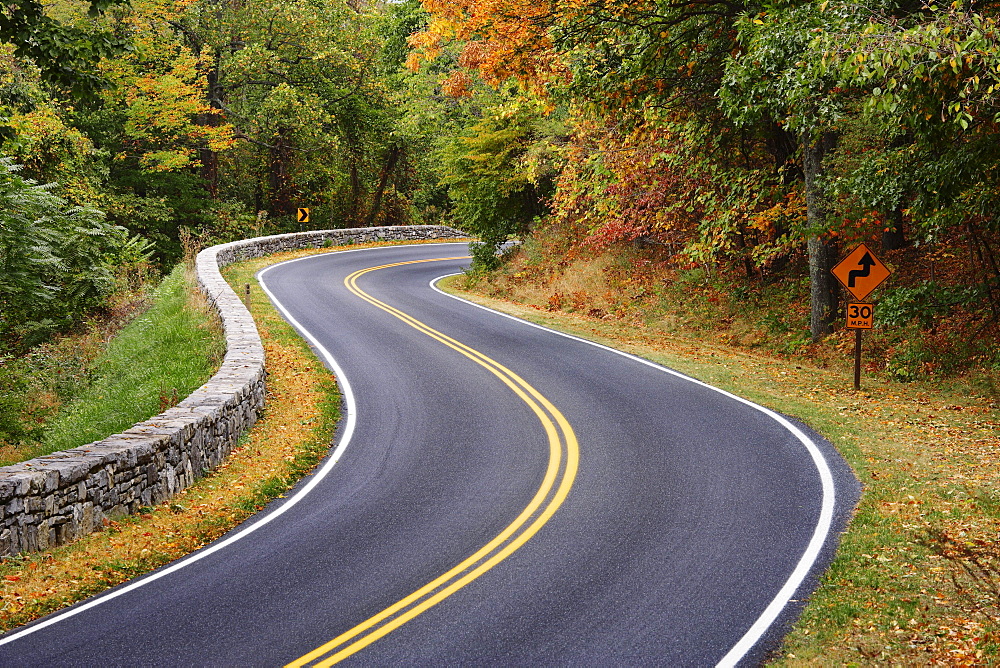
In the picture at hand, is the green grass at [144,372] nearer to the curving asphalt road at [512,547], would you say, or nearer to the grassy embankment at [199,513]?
the grassy embankment at [199,513]

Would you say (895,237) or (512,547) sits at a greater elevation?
(895,237)

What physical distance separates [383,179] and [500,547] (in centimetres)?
4429

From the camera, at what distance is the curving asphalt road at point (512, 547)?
6383 mm

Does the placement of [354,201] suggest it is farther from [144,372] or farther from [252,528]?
[252,528]

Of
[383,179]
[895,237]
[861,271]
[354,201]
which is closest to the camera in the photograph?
[861,271]

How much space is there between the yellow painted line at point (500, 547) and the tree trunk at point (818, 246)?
7988 millimetres

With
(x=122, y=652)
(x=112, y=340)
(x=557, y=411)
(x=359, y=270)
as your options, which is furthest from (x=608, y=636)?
(x=359, y=270)

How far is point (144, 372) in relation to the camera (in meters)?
15.9

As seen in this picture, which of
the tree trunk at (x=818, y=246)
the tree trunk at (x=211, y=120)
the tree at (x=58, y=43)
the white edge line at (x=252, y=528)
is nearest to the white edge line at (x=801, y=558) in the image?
the white edge line at (x=252, y=528)

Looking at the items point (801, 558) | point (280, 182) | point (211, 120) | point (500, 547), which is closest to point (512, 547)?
point (500, 547)

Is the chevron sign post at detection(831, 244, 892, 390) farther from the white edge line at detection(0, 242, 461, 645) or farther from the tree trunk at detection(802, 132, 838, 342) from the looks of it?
the white edge line at detection(0, 242, 461, 645)

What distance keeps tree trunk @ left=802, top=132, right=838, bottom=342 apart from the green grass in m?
12.9

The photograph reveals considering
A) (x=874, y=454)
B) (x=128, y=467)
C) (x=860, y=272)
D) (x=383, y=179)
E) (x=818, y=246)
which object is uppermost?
(x=383, y=179)

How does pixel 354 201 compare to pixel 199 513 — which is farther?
pixel 354 201
